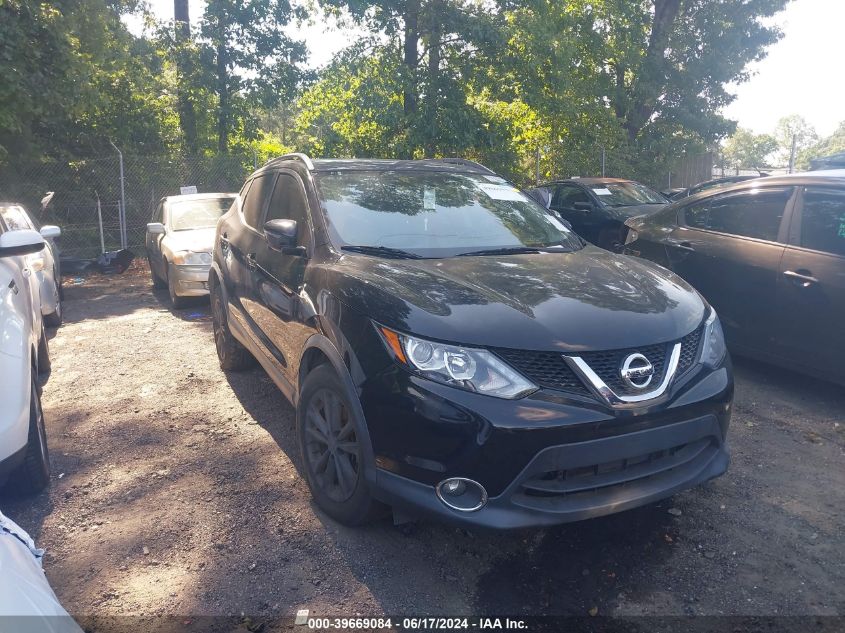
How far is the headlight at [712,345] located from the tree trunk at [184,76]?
625 inches

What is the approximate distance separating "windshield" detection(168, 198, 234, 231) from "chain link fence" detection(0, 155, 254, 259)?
4.60 m

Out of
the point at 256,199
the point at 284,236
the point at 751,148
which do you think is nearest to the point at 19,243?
the point at 284,236

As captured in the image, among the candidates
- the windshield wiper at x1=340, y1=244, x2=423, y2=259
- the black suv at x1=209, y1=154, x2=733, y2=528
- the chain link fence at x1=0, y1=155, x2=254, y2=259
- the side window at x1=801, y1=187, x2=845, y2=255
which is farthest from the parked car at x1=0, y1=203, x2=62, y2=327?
the side window at x1=801, y1=187, x2=845, y2=255

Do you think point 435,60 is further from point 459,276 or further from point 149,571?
point 149,571

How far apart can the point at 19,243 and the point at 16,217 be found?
192 inches

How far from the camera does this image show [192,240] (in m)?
8.98

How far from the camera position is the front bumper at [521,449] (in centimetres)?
264

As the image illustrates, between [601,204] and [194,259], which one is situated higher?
[601,204]

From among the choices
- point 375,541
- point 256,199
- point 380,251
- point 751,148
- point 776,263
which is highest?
point 751,148

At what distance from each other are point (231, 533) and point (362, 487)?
80 centimetres

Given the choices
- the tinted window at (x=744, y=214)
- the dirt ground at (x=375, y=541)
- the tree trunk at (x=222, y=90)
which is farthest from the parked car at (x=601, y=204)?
the tree trunk at (x=222, y=90)

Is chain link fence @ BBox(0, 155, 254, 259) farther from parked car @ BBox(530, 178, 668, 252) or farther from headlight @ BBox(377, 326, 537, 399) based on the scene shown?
headlight @ BBox(377, 326, 537, 399)

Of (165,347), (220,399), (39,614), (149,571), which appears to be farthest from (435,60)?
(39,614)

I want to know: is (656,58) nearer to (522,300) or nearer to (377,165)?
(377,165)
